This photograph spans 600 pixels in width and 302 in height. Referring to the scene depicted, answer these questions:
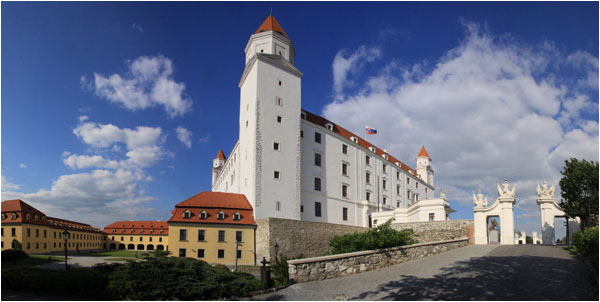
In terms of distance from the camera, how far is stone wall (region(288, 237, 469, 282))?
13.9 m

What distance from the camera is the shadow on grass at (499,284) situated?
33.5ft

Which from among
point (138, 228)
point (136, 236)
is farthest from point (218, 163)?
point (136, 236)

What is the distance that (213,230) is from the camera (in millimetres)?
32688

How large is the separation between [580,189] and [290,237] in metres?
22.1

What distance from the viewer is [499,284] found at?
37.7 ft

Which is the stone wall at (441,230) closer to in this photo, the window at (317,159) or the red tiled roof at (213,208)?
the window at (317,159)

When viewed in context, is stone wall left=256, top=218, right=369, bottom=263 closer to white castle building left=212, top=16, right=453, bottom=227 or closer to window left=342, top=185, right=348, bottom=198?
white castle building left=212, top=16, right=453, bottom=227

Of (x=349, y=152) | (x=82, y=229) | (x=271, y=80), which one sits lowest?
(x=82, y=229)

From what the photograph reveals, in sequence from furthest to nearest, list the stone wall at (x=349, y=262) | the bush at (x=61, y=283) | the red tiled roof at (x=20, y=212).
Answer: the red tiled roof at (x=20, y=212)
the stone wall at (x=349, y=262)
the bush at (x=61, y=283)

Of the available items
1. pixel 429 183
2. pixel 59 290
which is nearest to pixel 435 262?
pixel 59 290

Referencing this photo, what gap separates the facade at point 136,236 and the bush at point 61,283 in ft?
242

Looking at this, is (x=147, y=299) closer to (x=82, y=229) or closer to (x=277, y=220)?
(x=277, y=220)

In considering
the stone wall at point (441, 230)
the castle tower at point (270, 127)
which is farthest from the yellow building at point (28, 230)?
the stone wall at point (441, 230)

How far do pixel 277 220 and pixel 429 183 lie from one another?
170 feet
